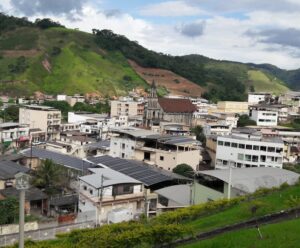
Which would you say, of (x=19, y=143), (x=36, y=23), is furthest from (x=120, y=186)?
(x=36, y=23)

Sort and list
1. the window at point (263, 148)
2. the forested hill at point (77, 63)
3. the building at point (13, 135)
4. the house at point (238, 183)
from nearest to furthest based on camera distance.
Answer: the house at point (238, 183)
the window at point (263, 148)
the building at point (13, 135)
the forested hill at point (77, 63)

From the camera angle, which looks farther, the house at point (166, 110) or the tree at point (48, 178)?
the house at point (166, 110)

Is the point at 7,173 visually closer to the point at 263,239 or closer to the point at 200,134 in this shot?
the point at 263,239

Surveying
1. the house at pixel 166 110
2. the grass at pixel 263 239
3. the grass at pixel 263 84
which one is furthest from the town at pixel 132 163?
the grass at pixel 263 84

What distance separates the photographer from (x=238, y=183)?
2934 centimetres

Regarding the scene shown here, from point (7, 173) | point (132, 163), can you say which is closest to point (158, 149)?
point (132, 163)

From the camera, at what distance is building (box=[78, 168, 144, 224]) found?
90.3ft

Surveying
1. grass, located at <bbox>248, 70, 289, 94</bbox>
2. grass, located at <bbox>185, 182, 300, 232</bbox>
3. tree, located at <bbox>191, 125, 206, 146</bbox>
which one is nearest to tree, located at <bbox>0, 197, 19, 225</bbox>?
grass, located at <bbox>185, 182, 300, 232</bbox>

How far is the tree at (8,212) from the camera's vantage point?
25.6 m

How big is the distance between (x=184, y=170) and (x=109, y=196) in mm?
11585

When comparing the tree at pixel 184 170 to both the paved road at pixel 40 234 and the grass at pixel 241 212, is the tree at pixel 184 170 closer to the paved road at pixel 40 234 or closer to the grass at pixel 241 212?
the grass at pixel 241 212

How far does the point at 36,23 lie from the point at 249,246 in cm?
12838

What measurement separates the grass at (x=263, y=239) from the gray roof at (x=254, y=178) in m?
12.5

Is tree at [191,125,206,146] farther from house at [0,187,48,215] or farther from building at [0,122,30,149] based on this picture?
house at [0,187,48,215]
